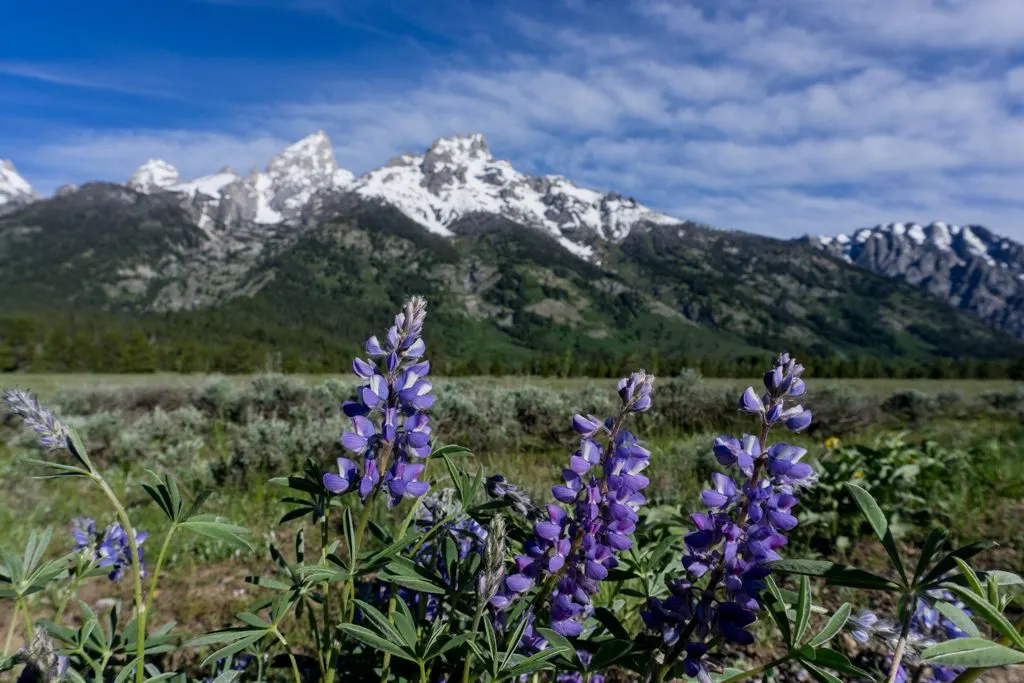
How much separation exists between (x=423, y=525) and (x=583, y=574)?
844 mm

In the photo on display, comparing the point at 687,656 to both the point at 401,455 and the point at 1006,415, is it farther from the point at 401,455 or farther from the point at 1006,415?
the point at 1006,415

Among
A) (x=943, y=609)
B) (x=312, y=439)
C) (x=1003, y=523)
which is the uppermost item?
(x=943, y=609)

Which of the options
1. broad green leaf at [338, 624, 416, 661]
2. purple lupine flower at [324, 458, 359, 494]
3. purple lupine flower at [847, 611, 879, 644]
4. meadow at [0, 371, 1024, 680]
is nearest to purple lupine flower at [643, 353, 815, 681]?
purple lupine flower at [847, 611, 879, 644]

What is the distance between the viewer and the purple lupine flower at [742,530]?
105 cm

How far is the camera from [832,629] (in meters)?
1.08

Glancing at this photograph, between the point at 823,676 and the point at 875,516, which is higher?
the point at 875,516

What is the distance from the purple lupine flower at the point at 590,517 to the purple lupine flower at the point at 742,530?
0.45 ft

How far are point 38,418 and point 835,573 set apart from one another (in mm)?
1485

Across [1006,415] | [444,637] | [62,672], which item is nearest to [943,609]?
[444,637]

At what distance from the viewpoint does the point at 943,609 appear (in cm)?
109

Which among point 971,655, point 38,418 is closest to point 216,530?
point 38,418

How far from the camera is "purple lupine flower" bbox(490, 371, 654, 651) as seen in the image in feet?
3.89

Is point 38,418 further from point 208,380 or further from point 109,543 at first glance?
point 208,380

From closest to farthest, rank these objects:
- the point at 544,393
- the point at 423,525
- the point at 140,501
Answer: the point at 423,525 < the point at 140,501 < the point at 544,393
